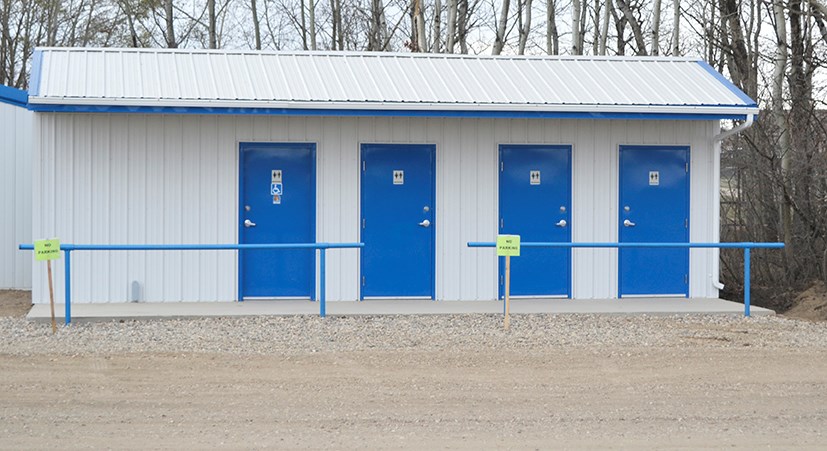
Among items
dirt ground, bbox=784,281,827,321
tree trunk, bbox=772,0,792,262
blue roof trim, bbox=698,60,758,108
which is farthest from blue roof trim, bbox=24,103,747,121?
tree trunk, bbox=772,0,792,262

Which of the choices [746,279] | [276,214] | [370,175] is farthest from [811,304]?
[276,214]

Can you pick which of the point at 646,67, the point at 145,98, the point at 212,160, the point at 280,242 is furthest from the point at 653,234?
the point at 145,98

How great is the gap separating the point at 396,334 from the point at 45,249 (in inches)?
144

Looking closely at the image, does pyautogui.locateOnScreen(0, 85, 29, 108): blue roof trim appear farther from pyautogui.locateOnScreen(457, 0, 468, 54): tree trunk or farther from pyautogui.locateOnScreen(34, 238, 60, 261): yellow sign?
pyautogui.locateOnScreen(457, 0, 468, 54): tree trunk

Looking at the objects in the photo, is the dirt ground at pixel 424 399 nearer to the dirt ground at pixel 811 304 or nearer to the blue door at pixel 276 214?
the blue door at pixel 276 214

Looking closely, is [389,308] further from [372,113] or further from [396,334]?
[372,113]

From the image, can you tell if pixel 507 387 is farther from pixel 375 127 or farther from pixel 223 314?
pixel 375 127

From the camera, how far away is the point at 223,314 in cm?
1284

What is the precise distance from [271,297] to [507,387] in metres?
5.30

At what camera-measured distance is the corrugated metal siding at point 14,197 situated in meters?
16.4

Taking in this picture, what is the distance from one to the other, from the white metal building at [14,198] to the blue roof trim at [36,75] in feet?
6.28

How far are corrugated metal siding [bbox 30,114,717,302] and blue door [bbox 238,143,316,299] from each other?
5.4 inches

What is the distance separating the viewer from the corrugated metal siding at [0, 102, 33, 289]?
16.4 meters

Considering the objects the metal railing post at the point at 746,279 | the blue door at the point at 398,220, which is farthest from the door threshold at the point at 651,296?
the blue door at the point at 398,220
